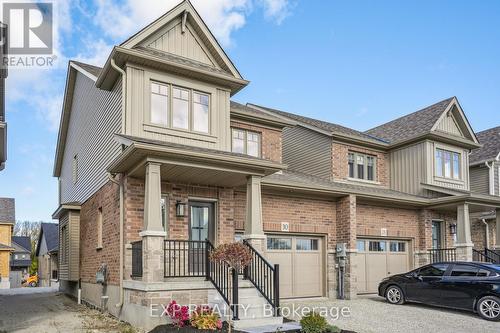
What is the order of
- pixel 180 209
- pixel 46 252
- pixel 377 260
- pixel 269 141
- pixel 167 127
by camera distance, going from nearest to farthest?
1. pixel 180 209
2. pixel 167 127
3. pixel 269 141
4. pixel 377 260
5. pixel 46 252

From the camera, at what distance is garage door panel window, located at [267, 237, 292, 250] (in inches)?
564

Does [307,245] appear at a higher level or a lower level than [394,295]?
higher

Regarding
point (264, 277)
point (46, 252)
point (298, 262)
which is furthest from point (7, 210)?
point (264, 277)

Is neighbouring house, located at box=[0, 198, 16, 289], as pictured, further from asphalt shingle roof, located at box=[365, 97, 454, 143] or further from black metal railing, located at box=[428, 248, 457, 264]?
black metal railing, located at box=[428, 248, 457, 264]

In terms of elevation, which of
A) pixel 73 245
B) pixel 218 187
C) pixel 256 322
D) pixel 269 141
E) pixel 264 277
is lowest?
pixel 256 322

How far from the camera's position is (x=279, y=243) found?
14547 mm

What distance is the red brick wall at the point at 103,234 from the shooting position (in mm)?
11664

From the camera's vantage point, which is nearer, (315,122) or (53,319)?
(53,319)

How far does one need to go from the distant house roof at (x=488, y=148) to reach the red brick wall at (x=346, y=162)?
18.2 ft

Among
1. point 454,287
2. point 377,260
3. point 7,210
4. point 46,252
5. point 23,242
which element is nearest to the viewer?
point 454,287

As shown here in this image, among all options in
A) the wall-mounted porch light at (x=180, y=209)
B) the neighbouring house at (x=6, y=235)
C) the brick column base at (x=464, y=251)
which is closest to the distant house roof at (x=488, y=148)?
the brick column base at (x=464, y=251)

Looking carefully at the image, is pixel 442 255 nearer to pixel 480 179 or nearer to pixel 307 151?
pixel 480 179

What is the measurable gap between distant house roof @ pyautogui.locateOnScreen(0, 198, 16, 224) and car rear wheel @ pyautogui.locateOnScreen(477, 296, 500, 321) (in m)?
32.4

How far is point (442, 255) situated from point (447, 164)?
12.0 ft
